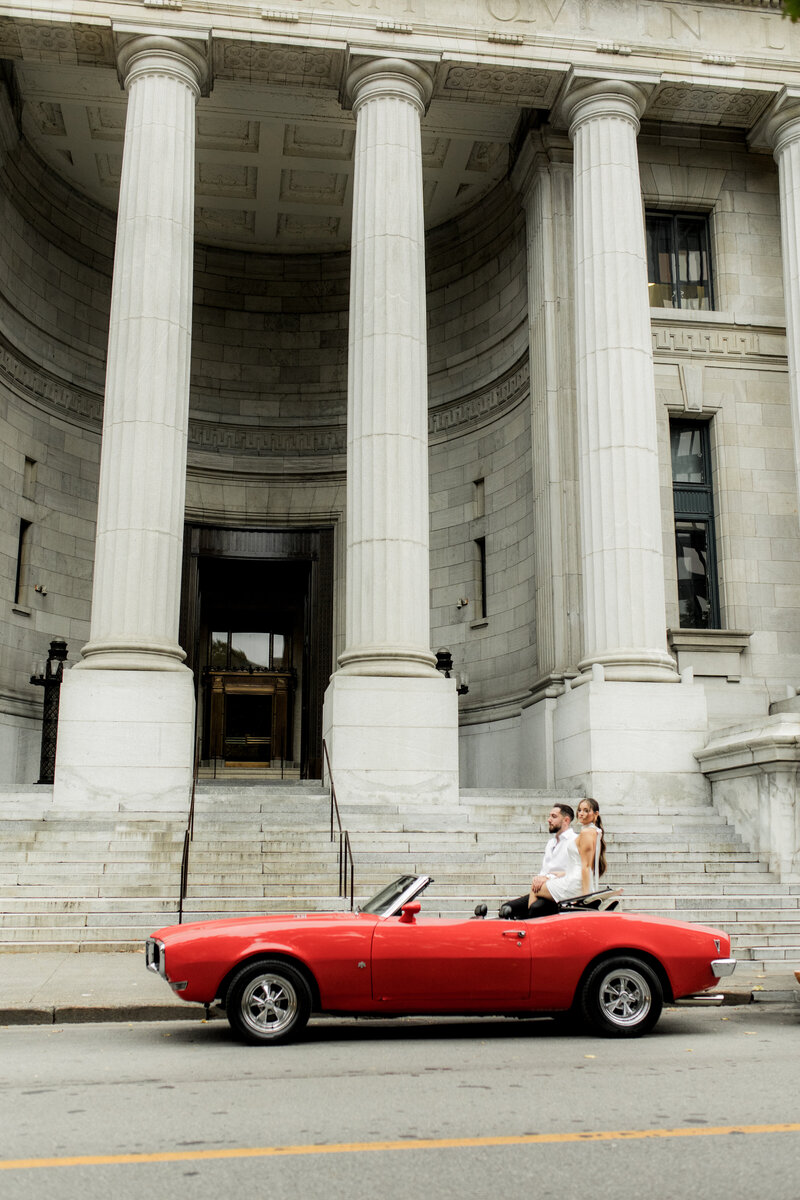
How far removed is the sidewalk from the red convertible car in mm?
944

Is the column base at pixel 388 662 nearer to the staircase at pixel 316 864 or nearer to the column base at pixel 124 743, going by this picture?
the staircase at pixel 316 864

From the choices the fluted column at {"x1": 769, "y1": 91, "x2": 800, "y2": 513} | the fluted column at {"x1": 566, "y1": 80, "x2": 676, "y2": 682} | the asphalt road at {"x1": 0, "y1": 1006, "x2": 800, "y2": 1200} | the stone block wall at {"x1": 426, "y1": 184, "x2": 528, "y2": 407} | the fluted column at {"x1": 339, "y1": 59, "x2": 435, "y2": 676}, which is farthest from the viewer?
the stone block wall at {"x1": 426, "y1": 184, "x2": 528, "y2": 407}

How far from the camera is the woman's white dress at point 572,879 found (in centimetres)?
955

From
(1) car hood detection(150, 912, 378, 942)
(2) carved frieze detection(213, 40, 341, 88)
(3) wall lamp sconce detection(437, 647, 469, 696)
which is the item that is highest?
(2) carved frieze detection(213, 40, 341, 88)

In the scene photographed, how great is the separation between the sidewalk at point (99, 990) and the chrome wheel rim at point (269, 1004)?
1354 mm

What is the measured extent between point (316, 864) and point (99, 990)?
516 cm

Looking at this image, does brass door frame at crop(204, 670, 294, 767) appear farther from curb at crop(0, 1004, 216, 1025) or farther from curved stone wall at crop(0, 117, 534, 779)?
curb at crop(0, 1004, 216, 1025)

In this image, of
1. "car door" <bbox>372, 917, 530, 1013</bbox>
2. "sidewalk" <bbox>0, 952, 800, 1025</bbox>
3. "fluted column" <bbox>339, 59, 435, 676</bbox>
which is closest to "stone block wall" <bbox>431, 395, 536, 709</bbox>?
"fluted column" <bbox>339, 59, 435, 676</bbox>

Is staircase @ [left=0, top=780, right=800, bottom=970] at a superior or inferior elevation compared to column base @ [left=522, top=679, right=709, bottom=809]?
inferior

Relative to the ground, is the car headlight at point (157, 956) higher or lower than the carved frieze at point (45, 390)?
lower

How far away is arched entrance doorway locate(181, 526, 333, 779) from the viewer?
27953 mm

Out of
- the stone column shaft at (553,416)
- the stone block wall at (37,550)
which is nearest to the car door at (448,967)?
the stone column shaft at (553,416)

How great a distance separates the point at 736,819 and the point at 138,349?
1204 cm

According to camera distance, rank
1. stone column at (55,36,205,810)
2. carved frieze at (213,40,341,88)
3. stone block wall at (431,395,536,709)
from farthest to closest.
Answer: stone block wall at (431,395,536,709), carved frieze at (213,40,341,88), stone column at (55,36,205,810)
